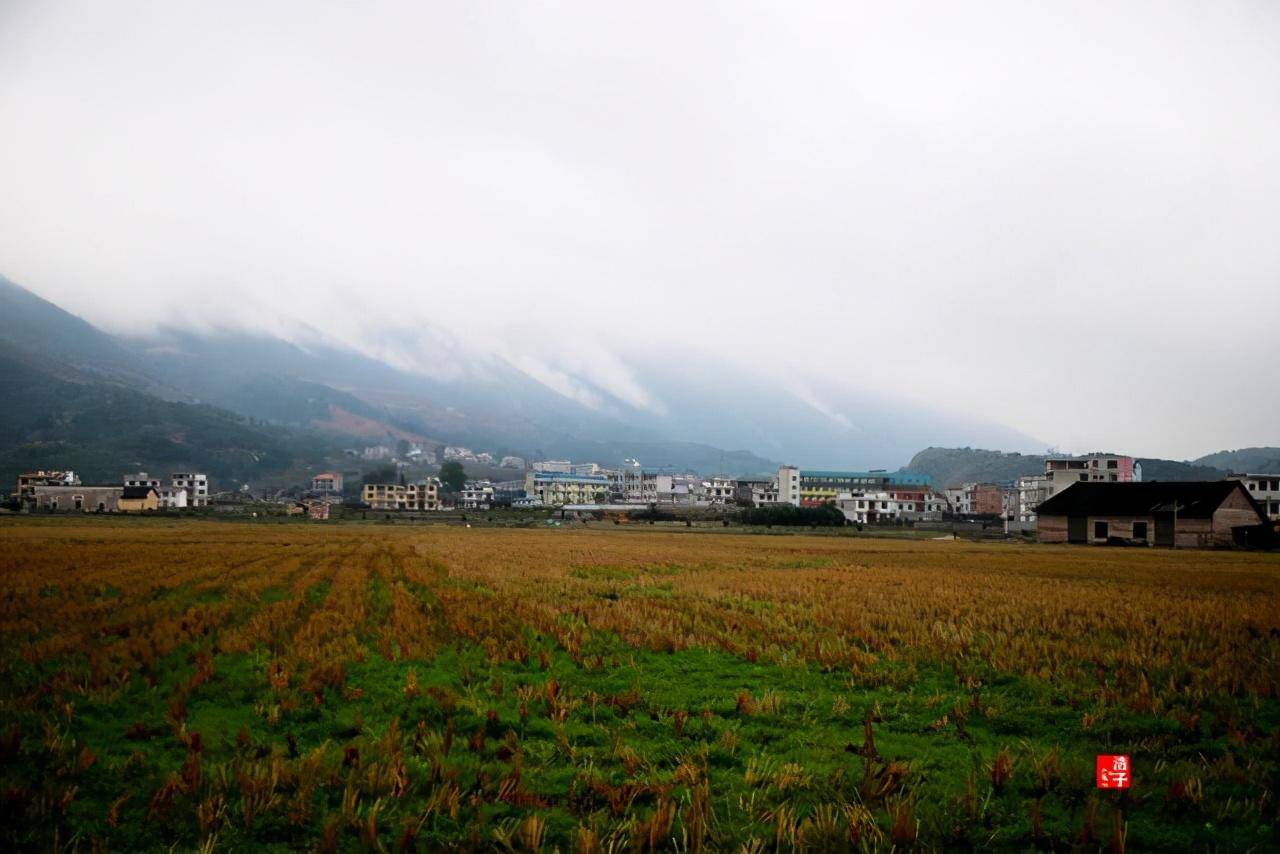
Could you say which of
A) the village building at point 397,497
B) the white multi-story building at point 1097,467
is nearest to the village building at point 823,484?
the white multi-story building at point 1097,467

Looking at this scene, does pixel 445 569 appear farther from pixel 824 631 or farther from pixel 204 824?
pixel 204 824

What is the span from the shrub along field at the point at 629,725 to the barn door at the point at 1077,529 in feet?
160

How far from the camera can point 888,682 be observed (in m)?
9.19

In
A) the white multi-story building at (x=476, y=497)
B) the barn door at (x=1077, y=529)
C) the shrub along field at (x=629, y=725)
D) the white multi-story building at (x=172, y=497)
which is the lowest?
the white multi-story building at (x=476, y=497)

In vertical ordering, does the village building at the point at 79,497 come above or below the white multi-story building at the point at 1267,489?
below

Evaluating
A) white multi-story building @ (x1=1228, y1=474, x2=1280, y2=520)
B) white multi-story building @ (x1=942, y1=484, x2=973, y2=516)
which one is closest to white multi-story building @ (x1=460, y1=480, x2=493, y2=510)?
white multi-story building @ (x1=942, y1=484, x2=973, y2=516)

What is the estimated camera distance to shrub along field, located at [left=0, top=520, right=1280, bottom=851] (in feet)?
16.9

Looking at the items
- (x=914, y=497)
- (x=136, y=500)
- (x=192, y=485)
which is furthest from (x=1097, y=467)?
(x=192, y=485)

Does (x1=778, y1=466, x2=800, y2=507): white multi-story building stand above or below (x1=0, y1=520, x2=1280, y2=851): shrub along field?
below

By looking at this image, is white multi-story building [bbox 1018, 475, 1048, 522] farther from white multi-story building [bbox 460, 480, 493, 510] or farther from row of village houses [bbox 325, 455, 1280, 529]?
white multi-story building [bbox 460, 480, 493, 510]

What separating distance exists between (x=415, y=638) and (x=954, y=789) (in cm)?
844

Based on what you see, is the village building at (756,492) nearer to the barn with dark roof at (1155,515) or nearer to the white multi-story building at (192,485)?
the barn with dark roof at (1155,515)

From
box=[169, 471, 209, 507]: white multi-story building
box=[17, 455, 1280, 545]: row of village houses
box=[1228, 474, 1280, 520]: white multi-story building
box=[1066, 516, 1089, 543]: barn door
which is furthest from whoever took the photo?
box=[169, 471, 209, 507]: white multi-story building

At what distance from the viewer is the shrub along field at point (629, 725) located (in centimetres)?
515
